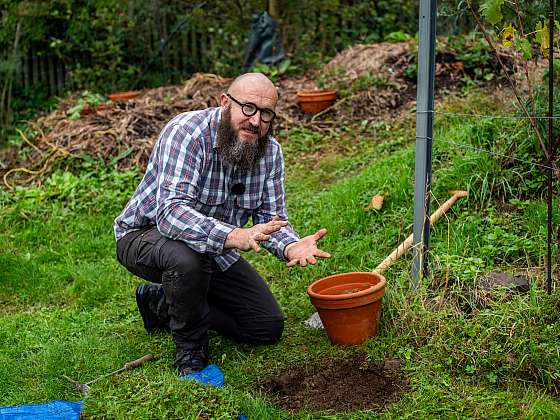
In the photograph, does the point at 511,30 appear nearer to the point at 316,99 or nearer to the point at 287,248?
the point at 287,248

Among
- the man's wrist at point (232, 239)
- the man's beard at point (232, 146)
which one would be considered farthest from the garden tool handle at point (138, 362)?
the man's beard at point (232, 146)

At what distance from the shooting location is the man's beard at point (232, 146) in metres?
4.00

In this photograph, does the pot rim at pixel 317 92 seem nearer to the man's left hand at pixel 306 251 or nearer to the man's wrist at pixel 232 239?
the man's left hand at pixel 306 251

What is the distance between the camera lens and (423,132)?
13.8 ft

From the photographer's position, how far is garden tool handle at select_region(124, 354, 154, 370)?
4056 millimetres

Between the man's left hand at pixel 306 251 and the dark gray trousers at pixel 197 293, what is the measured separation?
451 millimetres

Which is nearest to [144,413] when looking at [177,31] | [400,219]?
[400,219]

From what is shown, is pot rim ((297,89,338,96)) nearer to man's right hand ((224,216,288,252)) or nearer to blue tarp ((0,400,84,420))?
man's right hand ((224,216,288,252))

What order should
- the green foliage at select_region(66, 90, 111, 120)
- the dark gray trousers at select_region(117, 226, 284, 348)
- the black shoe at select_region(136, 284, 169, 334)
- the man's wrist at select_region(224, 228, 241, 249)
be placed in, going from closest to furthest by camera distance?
1. the man's wrist at select_region(224, 228, 241, 249)
2. the dark gray trousers at select_region(117, 226, 284, 348)
3. the black shoe at select_region(136, 284, 169, 334)
4. the green foliage at select_region(66, 90, 111, 120)

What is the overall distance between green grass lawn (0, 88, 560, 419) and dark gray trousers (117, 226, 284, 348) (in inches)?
5.3

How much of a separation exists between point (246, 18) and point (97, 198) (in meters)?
5.36

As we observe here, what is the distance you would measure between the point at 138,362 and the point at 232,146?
1.24m

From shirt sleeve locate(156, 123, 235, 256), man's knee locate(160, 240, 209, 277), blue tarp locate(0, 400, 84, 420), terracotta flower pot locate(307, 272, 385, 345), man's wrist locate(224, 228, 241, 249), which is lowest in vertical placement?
blue tarp locate(0, 400, 84, 420)

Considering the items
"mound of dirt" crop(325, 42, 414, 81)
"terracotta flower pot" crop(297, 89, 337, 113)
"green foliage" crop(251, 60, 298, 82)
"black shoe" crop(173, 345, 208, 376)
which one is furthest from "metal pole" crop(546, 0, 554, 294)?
"green foliage" crop(251, 60, 298, 82)
